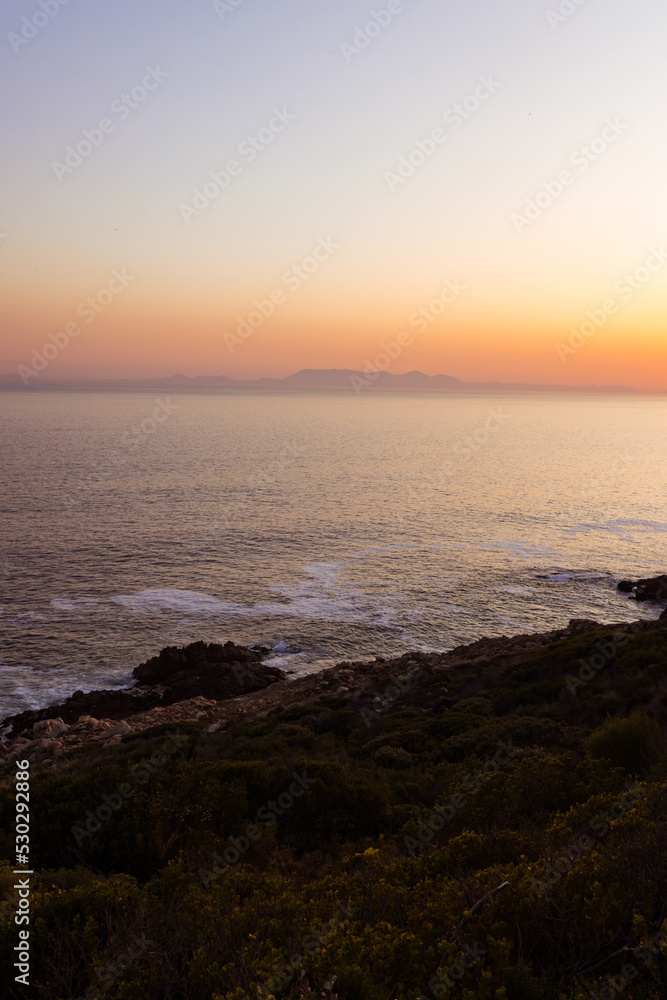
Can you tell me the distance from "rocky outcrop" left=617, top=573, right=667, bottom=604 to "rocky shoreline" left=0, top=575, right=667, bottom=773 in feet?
55.4

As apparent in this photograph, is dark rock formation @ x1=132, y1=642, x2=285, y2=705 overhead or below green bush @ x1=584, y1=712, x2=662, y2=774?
below

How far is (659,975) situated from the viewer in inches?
257

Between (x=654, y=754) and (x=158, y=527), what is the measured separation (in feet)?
211

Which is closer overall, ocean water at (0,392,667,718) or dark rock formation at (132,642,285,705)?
dark rock formation at (132,642,285,705)

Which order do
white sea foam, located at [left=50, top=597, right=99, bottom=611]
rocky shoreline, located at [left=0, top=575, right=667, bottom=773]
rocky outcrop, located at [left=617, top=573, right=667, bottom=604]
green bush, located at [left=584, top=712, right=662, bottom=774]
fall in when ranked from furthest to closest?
rocky outcrop, located at [left=617, top=573, right=667, bottom=604] → white sea foam, located at [left=50, top=597, right=99, bottom=611] → rocky shoreline, located at [left=0, top=575, right=667, bottom=773] → green bush, located at [left=584, top=712, right=662, bottom=774]

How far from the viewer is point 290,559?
2438 inches

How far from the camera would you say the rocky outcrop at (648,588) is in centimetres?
5262

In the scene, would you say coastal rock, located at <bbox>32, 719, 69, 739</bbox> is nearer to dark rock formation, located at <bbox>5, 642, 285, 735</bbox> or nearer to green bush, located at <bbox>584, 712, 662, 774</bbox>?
dark rock formation, located at <bbox>5, 642, 285, 735</bbox>

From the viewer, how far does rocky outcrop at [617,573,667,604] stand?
173 feet

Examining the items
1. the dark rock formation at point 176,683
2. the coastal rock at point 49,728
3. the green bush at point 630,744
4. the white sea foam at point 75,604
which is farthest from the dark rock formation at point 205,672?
the green bush at point 630,744

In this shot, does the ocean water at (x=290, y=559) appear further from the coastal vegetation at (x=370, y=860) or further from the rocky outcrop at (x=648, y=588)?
the coastal vegetation at (x=370, y=860)

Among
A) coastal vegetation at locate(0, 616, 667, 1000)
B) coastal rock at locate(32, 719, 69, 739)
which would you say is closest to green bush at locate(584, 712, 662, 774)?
coastal vegetation at locate(0, 616, 667, 1000)

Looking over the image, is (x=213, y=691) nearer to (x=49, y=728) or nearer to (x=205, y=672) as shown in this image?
(x=205, y=672)

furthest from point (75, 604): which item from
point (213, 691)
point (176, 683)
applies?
point (213, 691)
